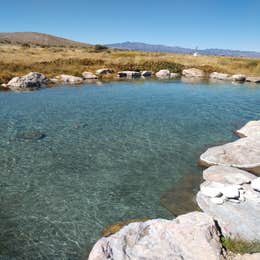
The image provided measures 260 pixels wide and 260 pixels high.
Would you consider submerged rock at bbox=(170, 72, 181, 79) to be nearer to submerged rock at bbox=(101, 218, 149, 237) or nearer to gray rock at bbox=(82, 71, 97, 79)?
gray rock at bbox=(82, 71, 97, 79)

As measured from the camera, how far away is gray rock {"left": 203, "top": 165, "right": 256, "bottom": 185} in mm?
15148

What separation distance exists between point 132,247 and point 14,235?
5.30 meters

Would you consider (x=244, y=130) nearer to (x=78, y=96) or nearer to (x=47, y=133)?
(x=47, y=133)

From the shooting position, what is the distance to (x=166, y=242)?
9.99 metres

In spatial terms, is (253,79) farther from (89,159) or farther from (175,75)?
(89,159)

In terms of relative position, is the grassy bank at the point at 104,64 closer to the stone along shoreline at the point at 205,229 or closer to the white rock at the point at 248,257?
the stone along shoreline at the point at 205,229

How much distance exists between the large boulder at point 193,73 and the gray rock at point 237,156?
4808 cm

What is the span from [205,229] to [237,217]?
2.77m

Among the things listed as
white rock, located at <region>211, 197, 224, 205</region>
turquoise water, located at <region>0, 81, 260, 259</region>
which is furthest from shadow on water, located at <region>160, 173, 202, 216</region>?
white rock, located at <region>211, 197, 224, 205</region>

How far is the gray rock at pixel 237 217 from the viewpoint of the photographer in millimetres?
11445

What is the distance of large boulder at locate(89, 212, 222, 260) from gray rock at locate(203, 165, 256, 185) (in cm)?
493

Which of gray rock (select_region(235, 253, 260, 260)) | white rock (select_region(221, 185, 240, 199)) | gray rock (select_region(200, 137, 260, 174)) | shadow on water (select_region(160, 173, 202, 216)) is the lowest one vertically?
shadow on water (select_region(160, 173, 202, 216))

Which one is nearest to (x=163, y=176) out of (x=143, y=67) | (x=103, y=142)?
(x=103, y=142)

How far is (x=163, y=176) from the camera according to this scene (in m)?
17.3
